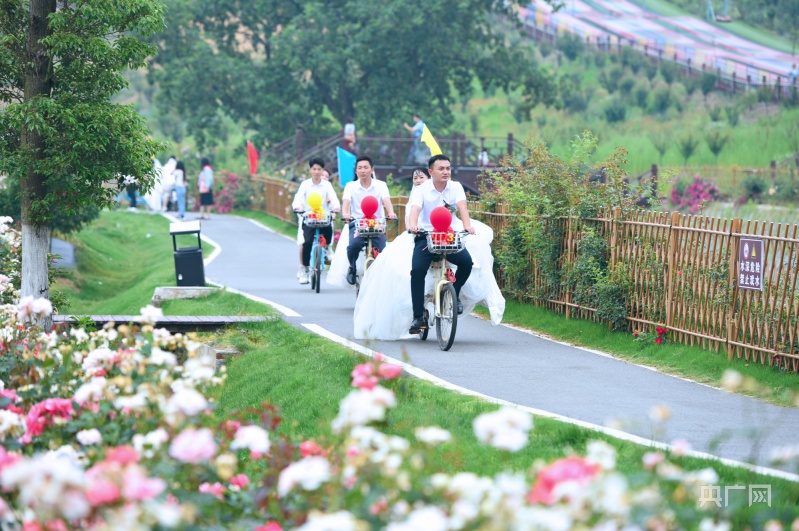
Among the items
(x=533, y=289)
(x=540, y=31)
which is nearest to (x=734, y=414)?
(x=533, y=289)

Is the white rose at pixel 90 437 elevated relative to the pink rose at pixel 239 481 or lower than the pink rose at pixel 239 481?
elevated

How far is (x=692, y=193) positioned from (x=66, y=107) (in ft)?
125

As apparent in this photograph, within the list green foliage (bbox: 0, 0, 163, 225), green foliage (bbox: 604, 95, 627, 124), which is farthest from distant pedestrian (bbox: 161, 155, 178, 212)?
green foliage (bbox: 604, 95, 627, 124)

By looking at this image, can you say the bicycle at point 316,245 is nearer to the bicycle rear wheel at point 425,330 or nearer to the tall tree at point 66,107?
the tall tree at point 66,107

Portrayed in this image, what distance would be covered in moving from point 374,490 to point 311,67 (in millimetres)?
50643

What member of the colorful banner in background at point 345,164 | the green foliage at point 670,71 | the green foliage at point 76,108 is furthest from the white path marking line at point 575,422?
the green foliage at point 670,71

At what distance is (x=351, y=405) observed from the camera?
4535 millimetres

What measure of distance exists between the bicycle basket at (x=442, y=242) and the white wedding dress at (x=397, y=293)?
0.58 m

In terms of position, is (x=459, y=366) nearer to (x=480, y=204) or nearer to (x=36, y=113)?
(x=36, y=113)

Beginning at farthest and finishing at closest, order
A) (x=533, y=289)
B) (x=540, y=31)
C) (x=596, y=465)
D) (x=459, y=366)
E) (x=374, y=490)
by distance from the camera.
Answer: (x=540, y=31) → (x=533, y=289) → (x=459, y=366) → (x=374, y=490) → (x=596, y=465)

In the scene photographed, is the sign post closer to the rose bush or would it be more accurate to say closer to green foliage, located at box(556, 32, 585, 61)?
the rose bush

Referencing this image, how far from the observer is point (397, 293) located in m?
13.3

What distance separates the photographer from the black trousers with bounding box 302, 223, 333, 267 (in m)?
19.2

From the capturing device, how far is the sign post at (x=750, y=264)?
11.5 metres
